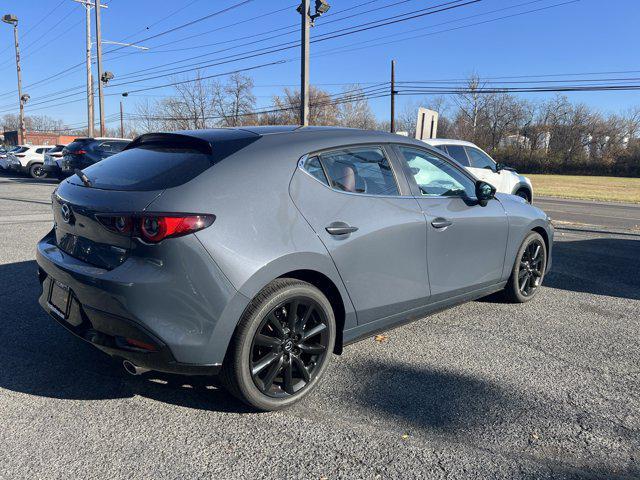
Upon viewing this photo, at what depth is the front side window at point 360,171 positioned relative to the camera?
10.8 feet

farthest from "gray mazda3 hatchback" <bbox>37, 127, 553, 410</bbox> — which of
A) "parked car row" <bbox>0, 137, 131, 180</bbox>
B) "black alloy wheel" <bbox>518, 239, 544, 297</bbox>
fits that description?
"parked car row" <bbox>0, 137, 131, 180</bbox>

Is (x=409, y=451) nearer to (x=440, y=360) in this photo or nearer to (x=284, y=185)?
(x=440, y=360)

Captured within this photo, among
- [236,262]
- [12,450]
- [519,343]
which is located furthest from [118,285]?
[519,343]

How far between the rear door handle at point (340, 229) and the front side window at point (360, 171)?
258mm

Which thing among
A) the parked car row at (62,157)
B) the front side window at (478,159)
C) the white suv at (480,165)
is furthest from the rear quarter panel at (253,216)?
the parked car row at (62,157)

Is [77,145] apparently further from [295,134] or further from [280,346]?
[280,346]

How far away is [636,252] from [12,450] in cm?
892

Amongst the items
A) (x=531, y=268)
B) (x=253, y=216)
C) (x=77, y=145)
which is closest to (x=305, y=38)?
(x=77, y=145)

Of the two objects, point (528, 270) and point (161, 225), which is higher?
point (161, 225)

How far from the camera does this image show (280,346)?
2.94 meters

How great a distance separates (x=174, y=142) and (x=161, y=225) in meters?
0.83

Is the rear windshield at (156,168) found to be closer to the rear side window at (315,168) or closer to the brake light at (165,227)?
the brake light at (165,227)

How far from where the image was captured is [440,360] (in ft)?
→ 12.2

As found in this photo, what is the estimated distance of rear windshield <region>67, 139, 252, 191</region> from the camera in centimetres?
280
